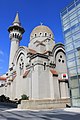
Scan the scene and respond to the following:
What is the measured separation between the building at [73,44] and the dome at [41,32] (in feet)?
76.9

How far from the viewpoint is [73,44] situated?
22.8 meters

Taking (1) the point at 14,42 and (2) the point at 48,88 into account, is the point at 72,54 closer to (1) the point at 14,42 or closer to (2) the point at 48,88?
(2) the point at 48,88

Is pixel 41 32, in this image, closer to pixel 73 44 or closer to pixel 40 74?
pixel 40 74

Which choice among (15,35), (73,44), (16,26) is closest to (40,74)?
(73,44)

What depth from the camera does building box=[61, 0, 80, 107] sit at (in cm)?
2110

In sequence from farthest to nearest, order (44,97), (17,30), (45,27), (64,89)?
1. (17,30)
2. (45,27)
3. (64,89)
4. (44,97)

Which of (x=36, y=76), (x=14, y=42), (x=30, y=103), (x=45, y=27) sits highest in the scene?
(x=45, y=27)

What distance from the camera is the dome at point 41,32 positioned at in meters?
48.8

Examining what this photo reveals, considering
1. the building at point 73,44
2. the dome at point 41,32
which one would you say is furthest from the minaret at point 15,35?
the building at point 73,44

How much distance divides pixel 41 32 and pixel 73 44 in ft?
90.6

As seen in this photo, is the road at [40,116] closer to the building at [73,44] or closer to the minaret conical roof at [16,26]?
the building at [73,44]

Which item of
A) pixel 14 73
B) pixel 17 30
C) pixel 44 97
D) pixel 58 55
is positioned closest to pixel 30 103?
pixel 44 97

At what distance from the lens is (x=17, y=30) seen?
54812 mm

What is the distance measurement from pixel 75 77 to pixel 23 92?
1805cm
